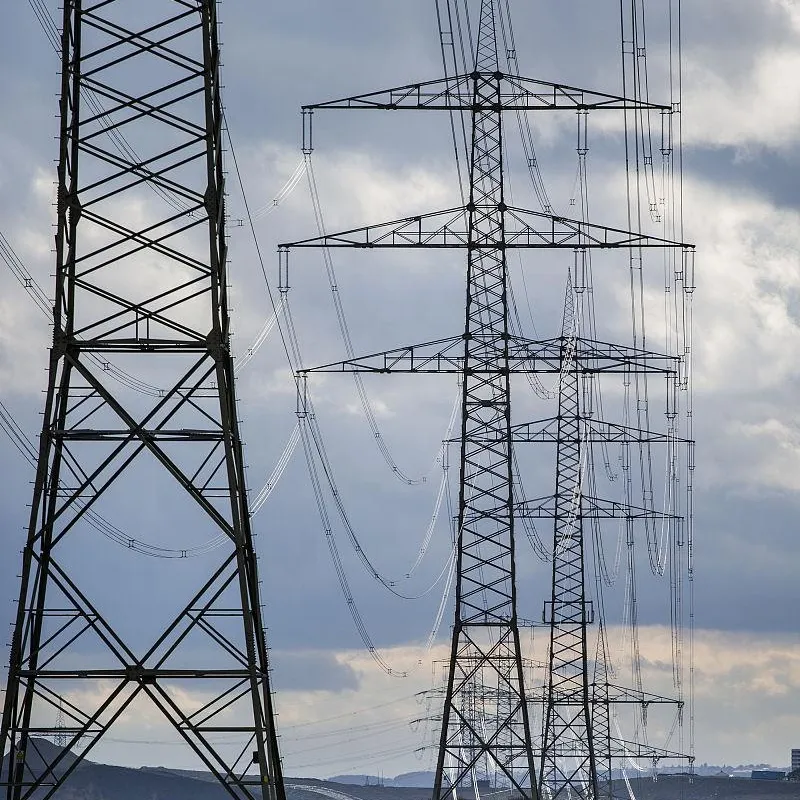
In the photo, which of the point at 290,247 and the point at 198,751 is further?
the point at 290,247

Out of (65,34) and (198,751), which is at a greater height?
(65,34)

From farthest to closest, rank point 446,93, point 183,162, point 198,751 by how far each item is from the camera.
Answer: point 446,93
point 183,162
point 198,751

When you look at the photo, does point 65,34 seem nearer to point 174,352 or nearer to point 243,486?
point 174,352

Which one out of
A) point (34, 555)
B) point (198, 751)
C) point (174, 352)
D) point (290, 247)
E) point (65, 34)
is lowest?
point (198, 751)

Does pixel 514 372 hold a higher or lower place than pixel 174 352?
higher

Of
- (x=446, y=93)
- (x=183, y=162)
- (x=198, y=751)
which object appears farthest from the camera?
(x=446, y=93)

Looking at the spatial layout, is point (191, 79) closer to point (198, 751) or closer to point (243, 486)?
point (243, 486)

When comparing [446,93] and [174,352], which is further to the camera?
[446,93]

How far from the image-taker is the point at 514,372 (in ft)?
236

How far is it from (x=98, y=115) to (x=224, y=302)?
199 inches

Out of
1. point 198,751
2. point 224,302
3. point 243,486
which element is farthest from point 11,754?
point 224,302

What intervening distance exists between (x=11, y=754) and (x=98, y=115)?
14184 mm

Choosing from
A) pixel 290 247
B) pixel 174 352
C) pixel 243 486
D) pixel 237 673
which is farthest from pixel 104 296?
pixel 290 247

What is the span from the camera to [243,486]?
142 feet
